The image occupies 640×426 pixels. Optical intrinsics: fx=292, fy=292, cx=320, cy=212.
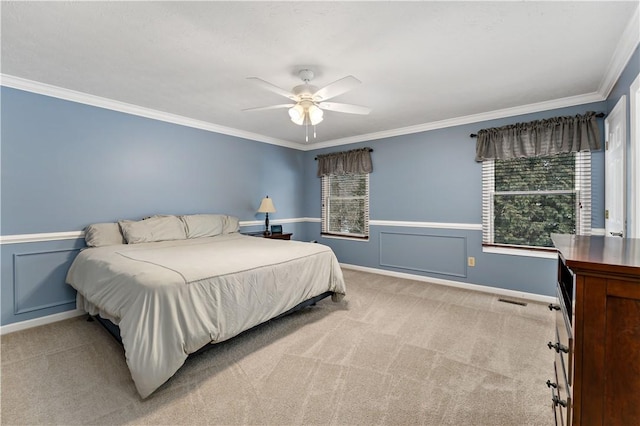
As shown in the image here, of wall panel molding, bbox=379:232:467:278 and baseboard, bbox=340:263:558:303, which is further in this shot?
wall panel molding, bbox=379:232:467:278

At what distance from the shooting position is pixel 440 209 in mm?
4156

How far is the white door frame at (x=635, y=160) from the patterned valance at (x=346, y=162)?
120 inches

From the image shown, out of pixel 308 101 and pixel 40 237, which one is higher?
pixel 308 101

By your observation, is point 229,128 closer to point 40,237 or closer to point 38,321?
point 40,237

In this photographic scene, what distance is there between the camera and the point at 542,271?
3.42 m

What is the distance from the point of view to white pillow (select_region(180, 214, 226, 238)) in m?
3.76

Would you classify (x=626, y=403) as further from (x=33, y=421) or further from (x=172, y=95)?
(x=172, y=95)

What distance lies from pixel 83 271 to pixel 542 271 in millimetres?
4809

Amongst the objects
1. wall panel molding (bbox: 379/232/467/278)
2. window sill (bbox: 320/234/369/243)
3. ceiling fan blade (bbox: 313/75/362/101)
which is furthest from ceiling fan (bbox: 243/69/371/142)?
window sill (bbox: 320/234/369/243)

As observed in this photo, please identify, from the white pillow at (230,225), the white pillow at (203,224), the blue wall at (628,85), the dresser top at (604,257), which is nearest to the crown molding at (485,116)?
the blue wall at (628,85)

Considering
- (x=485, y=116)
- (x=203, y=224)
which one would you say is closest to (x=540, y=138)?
(x=485, y=116)

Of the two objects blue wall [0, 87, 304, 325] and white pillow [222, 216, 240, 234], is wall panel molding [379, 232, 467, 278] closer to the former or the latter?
white pillow [222, 216, 240, 234]

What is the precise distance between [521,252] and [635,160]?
5.69 feet

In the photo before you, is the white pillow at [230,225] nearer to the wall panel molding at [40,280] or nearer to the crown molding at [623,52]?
the wall panel molding at [40,280]
